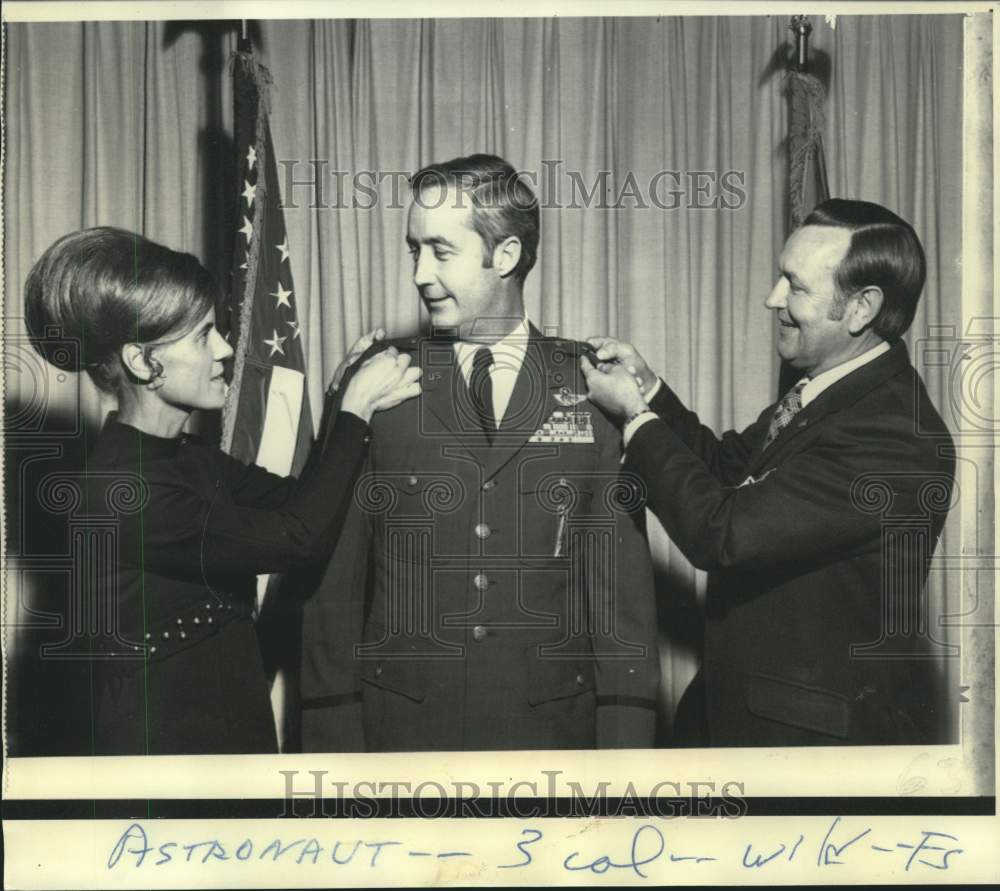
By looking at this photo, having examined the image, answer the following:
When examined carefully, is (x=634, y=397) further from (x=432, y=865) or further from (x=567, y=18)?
(x=432, y=865)

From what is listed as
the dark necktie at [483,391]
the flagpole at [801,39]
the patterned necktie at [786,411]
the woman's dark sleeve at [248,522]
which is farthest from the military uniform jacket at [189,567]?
the flagpole at [801,39]

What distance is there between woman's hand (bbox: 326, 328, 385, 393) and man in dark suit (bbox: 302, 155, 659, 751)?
158 mm

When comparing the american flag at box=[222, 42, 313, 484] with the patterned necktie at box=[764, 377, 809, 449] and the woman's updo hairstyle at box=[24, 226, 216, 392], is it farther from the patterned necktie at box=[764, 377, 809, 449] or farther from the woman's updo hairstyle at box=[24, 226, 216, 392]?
the patterned necktie at box=[764, 377, 809, 449]

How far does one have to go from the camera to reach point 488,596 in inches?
104

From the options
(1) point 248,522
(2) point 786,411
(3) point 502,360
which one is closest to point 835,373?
(2) point 786,411

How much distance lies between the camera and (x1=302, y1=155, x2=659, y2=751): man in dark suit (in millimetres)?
2627

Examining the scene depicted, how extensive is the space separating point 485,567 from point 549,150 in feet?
3.20

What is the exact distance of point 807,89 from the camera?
2717 mm

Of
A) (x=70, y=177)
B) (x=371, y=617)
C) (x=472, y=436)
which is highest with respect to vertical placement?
(x=70, y=177)

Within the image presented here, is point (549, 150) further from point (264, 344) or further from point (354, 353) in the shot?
A: point (264, 344)

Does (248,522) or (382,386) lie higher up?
(382,386)

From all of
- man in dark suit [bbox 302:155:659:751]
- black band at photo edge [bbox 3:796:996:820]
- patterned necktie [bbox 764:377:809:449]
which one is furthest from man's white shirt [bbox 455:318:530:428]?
black band at photo edge [bbox 3:796:996:820]

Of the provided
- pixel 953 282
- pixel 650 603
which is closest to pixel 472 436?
pixel 650 603

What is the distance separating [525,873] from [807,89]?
75.9 inches
